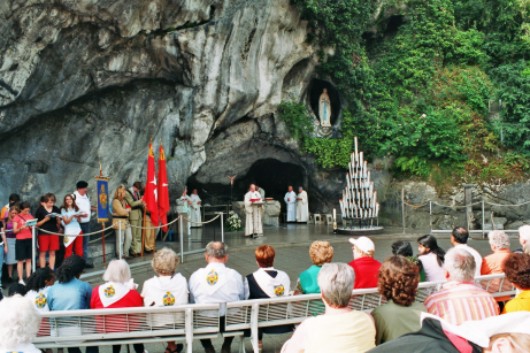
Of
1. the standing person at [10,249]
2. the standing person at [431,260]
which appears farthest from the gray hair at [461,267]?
the standing person at [10,249]

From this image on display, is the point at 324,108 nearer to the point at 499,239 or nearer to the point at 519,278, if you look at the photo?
the point at 499,239

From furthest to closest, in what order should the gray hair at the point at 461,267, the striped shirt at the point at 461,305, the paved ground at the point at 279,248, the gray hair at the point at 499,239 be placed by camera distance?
the paved ground at the point at 279,248 → the gray hair at the point at 499,239 → the gray hair at the point at 461,267 → the striped shirt at the point at 461,305

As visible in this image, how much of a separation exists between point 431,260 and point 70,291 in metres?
3.54

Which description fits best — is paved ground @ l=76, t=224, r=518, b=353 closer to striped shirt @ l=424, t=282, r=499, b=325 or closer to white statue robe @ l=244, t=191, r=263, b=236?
white statue robe @ l=244, t=191, r=263, b=236

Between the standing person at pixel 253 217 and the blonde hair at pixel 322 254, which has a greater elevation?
the standing person at pixel 253 217

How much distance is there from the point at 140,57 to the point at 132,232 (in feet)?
19.0

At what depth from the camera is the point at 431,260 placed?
5.09 meters

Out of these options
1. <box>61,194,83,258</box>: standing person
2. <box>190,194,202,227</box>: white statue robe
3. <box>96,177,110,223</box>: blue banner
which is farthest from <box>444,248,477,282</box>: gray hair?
<box>190,194,202,227</box>: white statue robe

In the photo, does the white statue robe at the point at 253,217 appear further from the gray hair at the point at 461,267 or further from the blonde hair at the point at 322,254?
the gray hair at the point at 461,267

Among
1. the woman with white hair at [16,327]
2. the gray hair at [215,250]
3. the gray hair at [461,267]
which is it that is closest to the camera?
the woman with white hair at [16,327]

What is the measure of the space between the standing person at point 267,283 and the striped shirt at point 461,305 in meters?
1.61

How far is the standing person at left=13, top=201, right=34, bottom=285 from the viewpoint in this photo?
25.5ft

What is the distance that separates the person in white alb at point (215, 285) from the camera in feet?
15.0

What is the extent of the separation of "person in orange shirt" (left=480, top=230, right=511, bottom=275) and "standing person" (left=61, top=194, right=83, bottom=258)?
6563 mm
